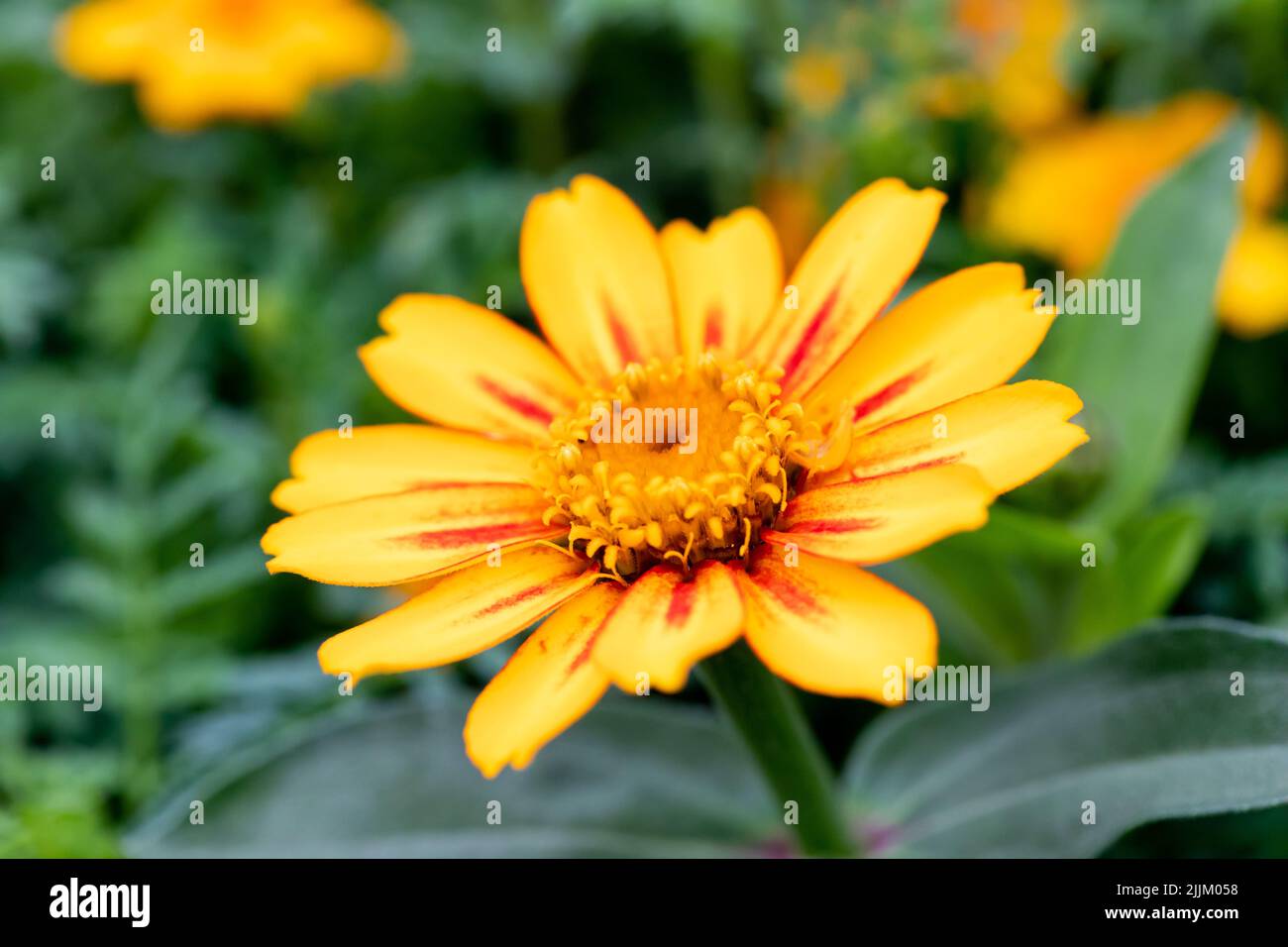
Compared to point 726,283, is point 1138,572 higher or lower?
lower

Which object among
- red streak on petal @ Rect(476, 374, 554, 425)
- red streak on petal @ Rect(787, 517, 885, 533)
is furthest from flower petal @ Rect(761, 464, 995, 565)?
red streak on petal @ Rect(476, 374, 554, 425)

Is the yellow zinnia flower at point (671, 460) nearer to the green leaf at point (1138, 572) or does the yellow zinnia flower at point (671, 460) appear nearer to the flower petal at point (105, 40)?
the green leaf at point (1138, 572)

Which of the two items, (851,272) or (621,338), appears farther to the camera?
(621,338)

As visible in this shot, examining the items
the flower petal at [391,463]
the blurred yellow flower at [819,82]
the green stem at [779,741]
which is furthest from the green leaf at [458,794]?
the blurred yellow flower at [819,82]

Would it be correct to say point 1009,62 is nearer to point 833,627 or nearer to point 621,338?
point 621,338

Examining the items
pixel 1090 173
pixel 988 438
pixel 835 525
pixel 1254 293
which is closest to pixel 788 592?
pixel 835 525

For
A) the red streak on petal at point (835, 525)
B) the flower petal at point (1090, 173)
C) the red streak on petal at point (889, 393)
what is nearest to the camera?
the red streak on petal at point (835, 525)

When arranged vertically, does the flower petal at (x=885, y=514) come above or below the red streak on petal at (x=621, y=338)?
below
